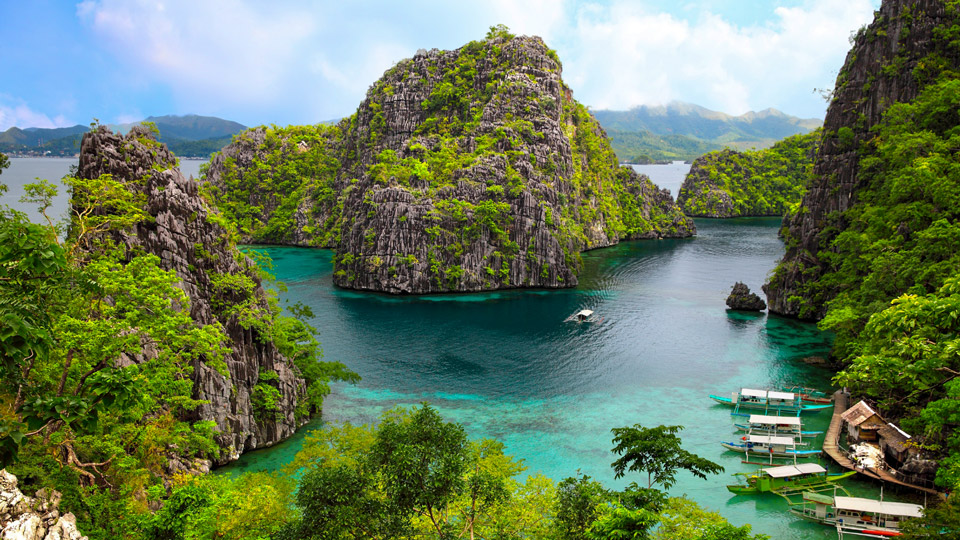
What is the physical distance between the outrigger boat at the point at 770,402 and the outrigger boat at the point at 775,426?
3197mm

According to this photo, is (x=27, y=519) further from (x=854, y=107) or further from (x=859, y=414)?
(x=854, y=107)

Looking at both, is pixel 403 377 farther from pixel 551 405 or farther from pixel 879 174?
pixel 879 174

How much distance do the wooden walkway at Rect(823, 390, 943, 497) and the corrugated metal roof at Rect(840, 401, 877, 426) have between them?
2.01 m

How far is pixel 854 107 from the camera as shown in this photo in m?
71.4

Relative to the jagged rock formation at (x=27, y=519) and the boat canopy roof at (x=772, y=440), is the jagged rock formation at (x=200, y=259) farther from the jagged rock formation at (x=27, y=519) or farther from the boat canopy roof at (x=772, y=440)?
the boat canopy roof at (x=772, y=440)

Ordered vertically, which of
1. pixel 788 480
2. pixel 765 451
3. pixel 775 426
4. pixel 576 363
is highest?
pixel 576 363

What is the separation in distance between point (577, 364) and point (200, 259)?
3913cm

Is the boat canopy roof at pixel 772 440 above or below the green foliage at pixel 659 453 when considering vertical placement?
below

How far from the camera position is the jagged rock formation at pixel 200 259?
3550 cm

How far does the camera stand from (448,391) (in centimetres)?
5306

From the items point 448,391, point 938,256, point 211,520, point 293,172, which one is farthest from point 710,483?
point 293,172

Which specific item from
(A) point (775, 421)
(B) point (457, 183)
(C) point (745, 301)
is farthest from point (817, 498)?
(B) point (457, 183)

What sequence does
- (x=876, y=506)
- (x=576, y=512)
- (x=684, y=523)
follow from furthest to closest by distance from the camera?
(x=876, y=506) → (x=684, y=523) → (x=576, y=512)

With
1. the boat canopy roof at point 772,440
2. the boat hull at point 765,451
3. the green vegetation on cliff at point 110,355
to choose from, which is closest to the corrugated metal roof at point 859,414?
the boat hull at point 765,451
